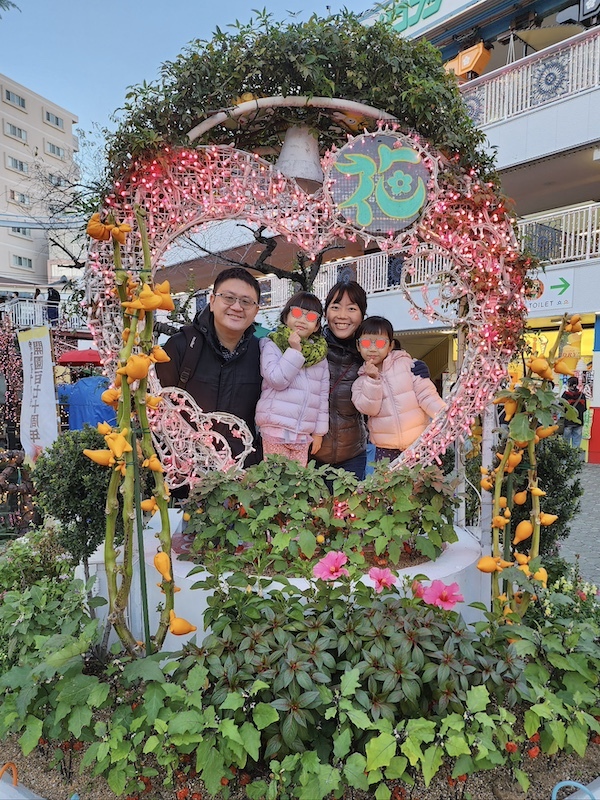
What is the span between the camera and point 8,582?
3.16m

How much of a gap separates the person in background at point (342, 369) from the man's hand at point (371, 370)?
21 cm

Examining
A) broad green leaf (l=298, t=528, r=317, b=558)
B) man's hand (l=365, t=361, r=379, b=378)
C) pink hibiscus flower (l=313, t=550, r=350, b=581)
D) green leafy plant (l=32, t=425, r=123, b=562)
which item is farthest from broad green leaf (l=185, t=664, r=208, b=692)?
man's hand (l=365, t=361, r=379, b=378)

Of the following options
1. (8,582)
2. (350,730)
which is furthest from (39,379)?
(350,730)

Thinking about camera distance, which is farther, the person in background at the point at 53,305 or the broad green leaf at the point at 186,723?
the person in background at the point at 53,305

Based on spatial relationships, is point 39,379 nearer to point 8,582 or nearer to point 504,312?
point 8,582

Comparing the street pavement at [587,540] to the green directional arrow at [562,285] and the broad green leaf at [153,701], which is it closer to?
the broad green leaf at [153,701]

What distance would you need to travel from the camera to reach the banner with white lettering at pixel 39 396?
5270 millimetres

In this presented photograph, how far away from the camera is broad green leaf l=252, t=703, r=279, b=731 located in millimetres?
1657

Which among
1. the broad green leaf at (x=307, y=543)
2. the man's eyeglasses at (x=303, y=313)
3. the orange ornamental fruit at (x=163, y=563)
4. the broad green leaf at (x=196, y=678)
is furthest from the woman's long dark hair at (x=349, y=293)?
the broad green leaf at (x=196, y=678)

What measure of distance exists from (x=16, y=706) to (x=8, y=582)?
145 cm

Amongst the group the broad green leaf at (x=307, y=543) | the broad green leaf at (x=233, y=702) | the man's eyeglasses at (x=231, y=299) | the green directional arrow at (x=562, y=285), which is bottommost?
the broad green leaf at (x=233, y=702)

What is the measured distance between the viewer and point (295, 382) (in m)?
3.16

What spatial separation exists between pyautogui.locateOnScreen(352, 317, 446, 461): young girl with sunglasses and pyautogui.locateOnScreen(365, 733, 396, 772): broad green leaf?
1.91 m

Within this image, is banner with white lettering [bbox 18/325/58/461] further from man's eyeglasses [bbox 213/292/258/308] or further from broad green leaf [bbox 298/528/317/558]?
broad green leaf [bbox 298/528/317/558]
